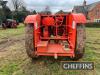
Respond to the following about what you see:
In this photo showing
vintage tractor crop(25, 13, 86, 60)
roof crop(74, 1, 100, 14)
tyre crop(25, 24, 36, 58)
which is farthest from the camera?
roof crop(74, 1, 100, 14)

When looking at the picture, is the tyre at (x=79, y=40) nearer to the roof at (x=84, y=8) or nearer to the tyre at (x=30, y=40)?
the tyre at (x=30, y=40)

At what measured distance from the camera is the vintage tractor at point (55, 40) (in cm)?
864

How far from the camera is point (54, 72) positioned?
26.5 ft

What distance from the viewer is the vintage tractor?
864cm

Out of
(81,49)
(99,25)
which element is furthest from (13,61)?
(99,25)

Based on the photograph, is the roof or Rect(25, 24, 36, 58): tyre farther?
the roof

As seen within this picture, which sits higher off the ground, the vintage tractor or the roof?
the vintage tractor

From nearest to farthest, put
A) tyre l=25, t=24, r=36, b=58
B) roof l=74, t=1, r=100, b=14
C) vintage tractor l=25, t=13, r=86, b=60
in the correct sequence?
vintage tractor l=25, t=13, r=86, b=60 < tyre l=25, t=24, r=36, b=58 < roof l=74, t=1, r=100, b=14

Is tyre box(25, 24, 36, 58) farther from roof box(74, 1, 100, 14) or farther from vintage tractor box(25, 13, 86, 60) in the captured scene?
roof box(74, 1, 100, 14)

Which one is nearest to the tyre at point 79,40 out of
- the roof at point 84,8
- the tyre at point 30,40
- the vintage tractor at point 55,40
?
the vintage tractor at point 55,40

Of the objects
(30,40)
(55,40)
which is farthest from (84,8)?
(30,40)

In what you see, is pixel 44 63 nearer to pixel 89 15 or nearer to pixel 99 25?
pixel 99 25

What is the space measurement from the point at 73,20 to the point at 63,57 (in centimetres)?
134

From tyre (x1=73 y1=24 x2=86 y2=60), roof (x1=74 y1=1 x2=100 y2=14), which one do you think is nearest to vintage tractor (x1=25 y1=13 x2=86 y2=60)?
tyre (x1=73 y1=24 x2=86 y2=60)
